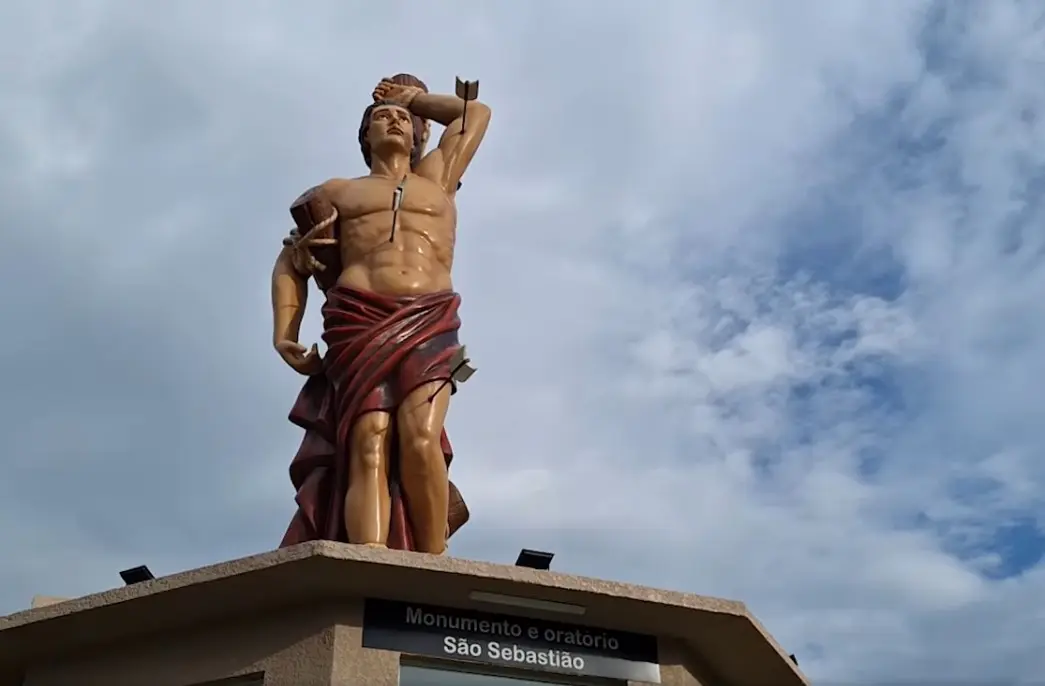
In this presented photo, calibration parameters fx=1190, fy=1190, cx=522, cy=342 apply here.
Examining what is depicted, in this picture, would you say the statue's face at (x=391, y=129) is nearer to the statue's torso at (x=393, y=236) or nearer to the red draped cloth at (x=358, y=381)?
the statue's torso at (x=393, y=236)

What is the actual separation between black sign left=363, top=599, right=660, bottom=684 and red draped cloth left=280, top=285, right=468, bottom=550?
181cm

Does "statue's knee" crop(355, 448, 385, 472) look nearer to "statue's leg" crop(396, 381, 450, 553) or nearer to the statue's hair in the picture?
"statue's leg" crop(396, 381, 450, 553)

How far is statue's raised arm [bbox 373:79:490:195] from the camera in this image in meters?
9.48

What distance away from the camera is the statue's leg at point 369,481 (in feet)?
24.9

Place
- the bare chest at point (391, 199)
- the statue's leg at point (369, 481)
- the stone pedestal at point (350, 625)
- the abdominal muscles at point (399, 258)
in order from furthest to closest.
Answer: the bare chest at point (391, 199), the abdominal muscles at point (399, 258), the statue's leg at point (369, 481), the stone pedestal at point (350, 625)

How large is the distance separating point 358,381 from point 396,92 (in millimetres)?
3066

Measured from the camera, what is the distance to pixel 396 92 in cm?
994

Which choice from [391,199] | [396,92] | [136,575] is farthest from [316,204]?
[136,575]

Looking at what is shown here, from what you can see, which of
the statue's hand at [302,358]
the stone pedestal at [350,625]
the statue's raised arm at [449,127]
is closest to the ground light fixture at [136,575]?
the stone pedestal at [350,625]

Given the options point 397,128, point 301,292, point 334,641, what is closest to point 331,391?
point 301,292

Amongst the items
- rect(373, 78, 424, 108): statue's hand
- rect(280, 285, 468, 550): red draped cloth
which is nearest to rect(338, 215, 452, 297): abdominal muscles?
rect(280, 285, 468, 550): red draped cloth

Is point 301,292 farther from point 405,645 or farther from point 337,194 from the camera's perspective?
point 405,645

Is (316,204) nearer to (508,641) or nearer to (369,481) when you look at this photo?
(369,481)

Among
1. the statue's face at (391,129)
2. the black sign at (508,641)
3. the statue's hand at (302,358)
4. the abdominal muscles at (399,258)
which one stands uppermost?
the statue's face at (391,129)
